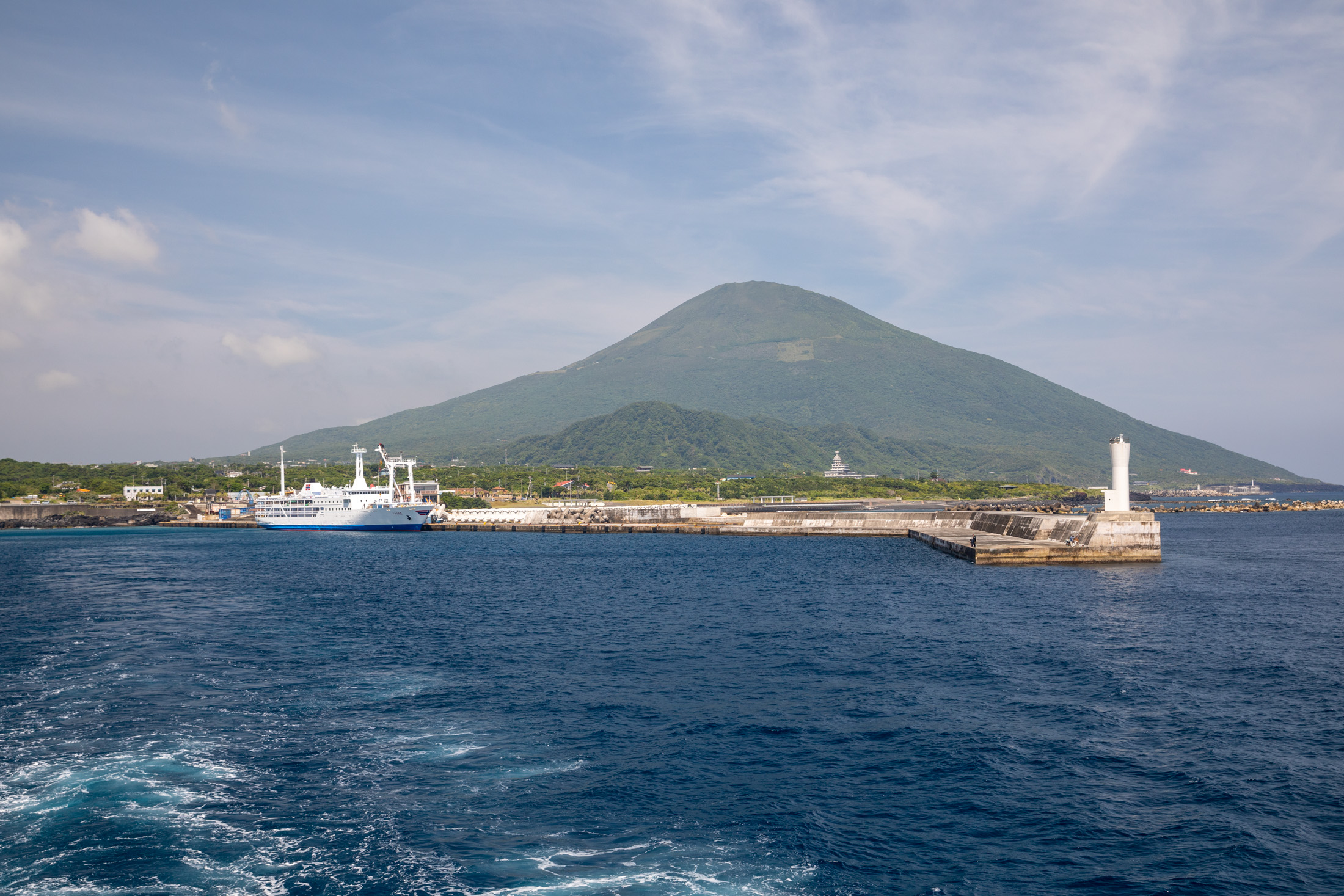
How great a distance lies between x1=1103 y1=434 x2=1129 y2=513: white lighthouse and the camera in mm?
59312

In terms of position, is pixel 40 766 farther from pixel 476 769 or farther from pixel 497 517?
pixel 497 517

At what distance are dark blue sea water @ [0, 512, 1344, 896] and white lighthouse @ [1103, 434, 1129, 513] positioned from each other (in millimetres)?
16022

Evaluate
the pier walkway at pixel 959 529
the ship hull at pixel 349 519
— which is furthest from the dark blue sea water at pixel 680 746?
the ship hull at pixel 349 519

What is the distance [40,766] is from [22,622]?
25790 mm

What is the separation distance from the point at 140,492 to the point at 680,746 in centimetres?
17107

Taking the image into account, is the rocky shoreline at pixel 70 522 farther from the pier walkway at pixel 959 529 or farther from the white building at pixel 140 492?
the white building at pixel 140 492

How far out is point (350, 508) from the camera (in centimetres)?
12450

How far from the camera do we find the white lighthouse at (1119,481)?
59.3 meters

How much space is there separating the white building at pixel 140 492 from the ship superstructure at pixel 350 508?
42.0m

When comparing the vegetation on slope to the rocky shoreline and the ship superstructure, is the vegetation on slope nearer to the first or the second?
the rocky shoreline

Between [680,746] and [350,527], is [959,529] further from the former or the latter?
[350,527]

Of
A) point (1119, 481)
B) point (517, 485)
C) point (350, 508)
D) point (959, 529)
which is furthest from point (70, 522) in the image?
point (1119, 481)

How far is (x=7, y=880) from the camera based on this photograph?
1392 cm

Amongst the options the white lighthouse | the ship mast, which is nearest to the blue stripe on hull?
the ship mast
